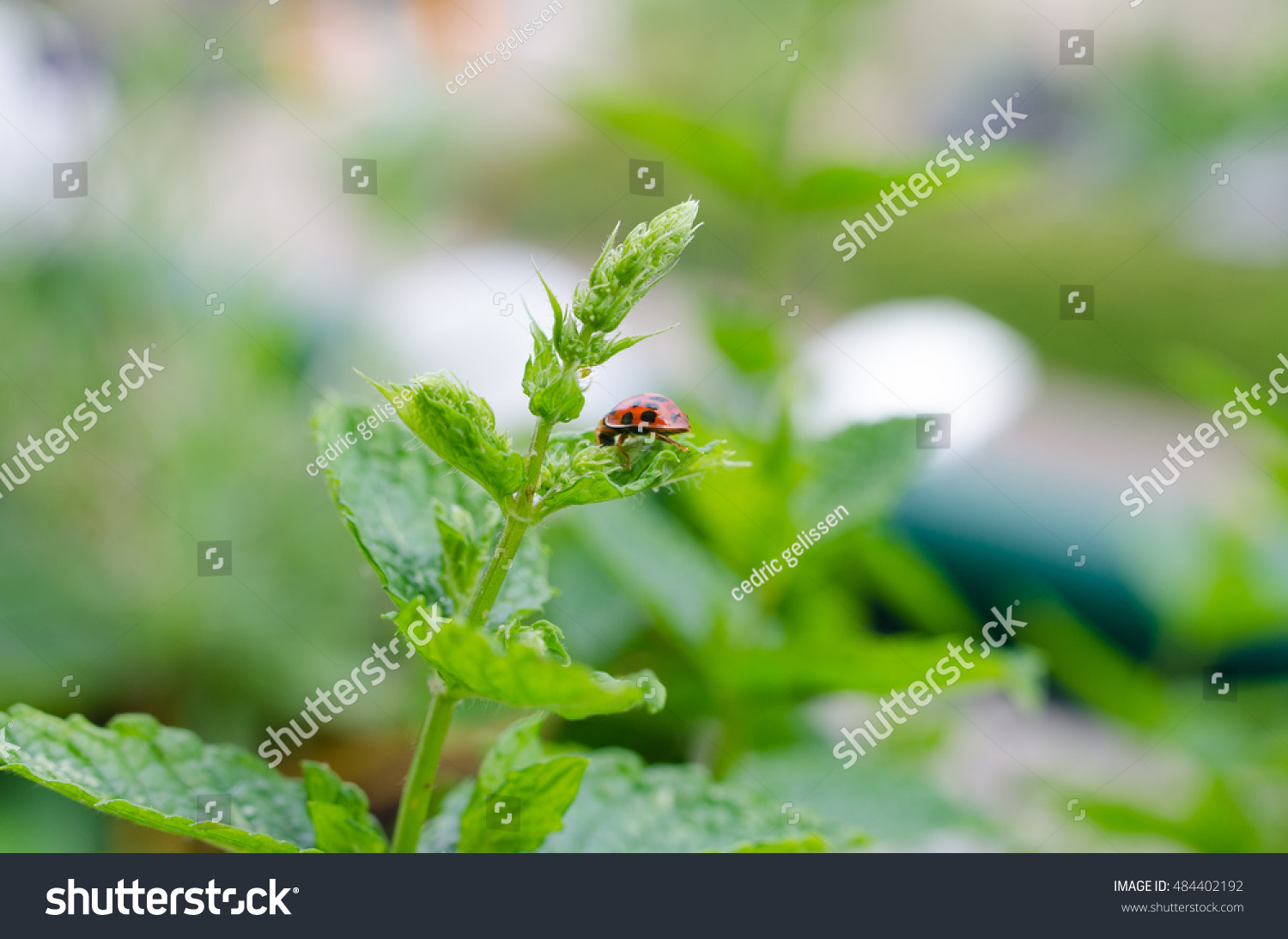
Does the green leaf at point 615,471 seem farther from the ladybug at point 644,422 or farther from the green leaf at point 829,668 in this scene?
the green leaf at point 829,668

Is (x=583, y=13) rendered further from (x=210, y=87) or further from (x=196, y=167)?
(x=196, y=167)

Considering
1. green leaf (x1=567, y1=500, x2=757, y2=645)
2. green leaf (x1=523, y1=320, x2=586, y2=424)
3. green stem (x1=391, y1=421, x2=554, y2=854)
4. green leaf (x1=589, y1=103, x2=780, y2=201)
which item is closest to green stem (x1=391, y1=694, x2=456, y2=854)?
green stem (x1=391, y1=421, x2=554, y2=854)

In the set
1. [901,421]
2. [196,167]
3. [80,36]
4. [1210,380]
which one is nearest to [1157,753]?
[1210,380]

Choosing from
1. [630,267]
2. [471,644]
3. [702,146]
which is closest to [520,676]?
[471,644]

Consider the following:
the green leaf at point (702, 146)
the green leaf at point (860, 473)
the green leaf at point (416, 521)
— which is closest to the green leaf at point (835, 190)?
the green leaf at point (702, 146)

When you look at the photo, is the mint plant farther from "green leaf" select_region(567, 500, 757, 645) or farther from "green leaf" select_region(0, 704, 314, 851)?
"green leaf" select_region(567, 500, 757, 645)

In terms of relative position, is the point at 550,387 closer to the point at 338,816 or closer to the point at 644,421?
the point at 644,421
